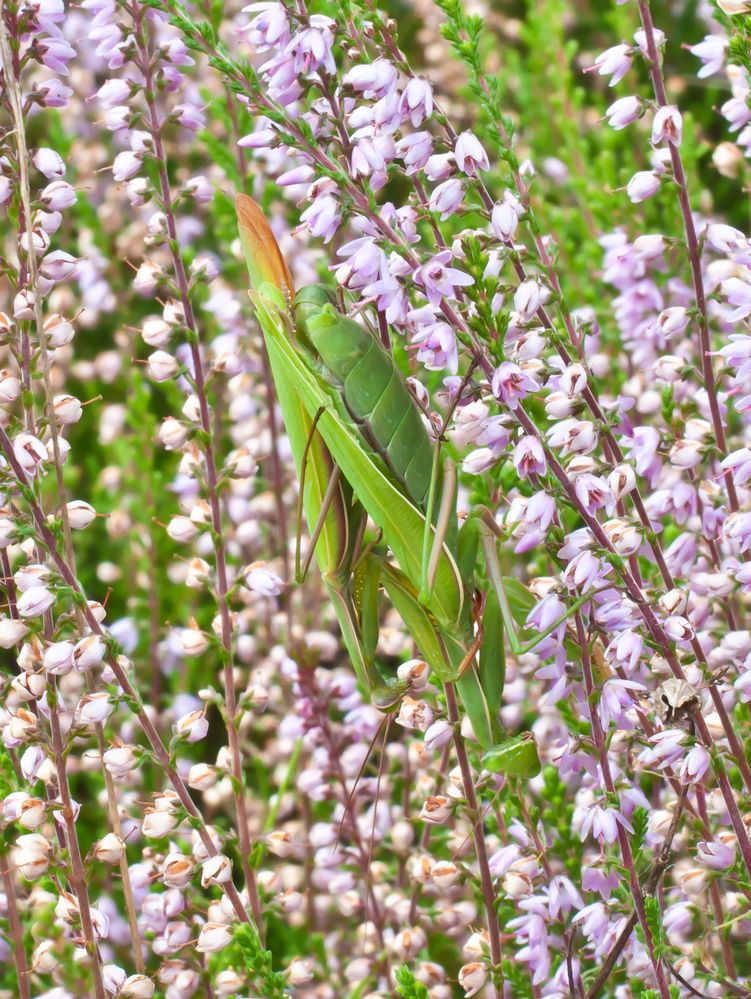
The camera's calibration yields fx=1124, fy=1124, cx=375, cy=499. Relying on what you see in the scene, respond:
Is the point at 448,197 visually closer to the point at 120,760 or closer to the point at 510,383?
the point at 510,383

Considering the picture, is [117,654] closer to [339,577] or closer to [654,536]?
[339,577]

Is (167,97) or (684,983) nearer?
(684,983)

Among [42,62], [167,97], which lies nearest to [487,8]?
[167,97]

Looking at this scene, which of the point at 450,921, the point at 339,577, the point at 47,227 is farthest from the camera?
the point at 450,921

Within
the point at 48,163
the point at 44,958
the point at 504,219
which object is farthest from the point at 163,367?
the point at 44,958

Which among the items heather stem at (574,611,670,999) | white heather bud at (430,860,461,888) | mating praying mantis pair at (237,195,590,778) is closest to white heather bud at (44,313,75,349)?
mating praying mantis pair at (237,195,590,778)

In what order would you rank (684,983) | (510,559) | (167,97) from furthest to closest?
(167,97)
(510,559)
(684,983)

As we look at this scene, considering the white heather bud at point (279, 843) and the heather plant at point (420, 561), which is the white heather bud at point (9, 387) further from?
the white heather bud at point (279, 843)
